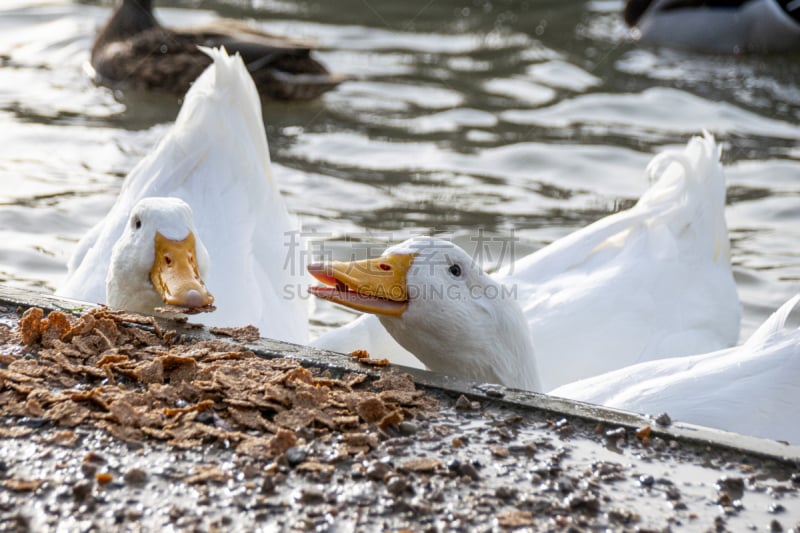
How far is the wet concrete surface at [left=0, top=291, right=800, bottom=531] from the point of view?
2414mm

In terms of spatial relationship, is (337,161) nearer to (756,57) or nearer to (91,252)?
(91,252)

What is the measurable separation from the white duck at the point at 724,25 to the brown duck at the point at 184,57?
4.15 m

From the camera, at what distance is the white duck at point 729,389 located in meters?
3.51

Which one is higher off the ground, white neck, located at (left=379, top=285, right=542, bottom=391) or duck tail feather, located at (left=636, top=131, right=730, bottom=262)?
duck tail feather, located at (left=636, top=131, right=730, bottom=262)

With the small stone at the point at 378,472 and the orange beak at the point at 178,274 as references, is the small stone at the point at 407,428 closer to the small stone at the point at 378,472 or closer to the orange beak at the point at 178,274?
the small stone at the point at 378,472

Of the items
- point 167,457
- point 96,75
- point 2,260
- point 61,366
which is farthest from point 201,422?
point 96,75

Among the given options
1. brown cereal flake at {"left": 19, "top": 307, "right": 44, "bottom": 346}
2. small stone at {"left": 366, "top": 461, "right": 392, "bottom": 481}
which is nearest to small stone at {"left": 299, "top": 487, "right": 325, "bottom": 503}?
small stone at {"left": 366, "top": 461, "right": 392, "bottom": 481}

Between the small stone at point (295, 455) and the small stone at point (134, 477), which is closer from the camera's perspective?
the small stone at point (134, 477)

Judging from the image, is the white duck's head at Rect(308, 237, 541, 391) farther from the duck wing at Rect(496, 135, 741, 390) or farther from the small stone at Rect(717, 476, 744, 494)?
the small stone at Rect(717, 476, 744, 494)

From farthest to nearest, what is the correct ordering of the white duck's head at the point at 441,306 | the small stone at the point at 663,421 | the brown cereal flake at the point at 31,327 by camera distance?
1. the white duck's head at the point at 441,306
2. the brown cereal flake at the point at 31,327
3. the small stone at the point at 663,421

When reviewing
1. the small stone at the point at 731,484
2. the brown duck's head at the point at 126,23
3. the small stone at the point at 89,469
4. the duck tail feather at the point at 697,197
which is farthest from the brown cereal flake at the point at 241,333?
the brown duck's head at the point at 126,23

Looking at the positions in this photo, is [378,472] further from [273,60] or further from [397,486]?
[273,60]

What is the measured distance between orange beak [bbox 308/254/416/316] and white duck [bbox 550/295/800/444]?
0.73 m

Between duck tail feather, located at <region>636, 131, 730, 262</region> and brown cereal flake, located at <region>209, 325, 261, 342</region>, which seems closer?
brown cereal flake, located at <region>209, 325, 261, 342</region>
